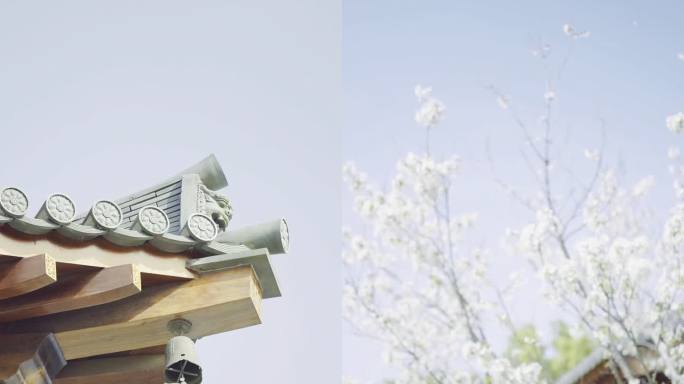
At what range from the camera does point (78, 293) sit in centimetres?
253

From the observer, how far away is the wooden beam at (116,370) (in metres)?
2.87

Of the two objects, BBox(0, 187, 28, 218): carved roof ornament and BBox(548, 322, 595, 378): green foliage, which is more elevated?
BBox(548, 322, 595, 378): green foliage

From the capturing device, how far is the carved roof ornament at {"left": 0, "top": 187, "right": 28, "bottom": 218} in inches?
92.7

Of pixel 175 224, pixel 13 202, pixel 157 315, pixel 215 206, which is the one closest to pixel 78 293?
pixel 157 315

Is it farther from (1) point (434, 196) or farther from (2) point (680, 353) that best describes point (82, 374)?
(1) point (434, 196)

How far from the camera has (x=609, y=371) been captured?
5629 mm

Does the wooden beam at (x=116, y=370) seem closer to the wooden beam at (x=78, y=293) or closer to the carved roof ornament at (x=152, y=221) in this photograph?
Result: the wooden beam at (x=78, y=293)

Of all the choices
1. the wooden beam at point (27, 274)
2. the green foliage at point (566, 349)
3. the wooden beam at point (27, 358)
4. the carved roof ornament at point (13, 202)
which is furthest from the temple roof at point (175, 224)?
the green foliage at point (566, 349)

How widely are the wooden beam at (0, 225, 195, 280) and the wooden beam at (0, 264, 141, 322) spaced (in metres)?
0.07

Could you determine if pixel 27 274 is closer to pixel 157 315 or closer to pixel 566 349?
pixel 157 315

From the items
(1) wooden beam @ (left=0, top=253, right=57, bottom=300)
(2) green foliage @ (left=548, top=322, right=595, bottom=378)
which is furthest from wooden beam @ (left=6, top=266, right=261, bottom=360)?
(2) green foliage @ (left=548, top=322, right=595, bottom=378)

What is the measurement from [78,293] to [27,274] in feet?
0.67

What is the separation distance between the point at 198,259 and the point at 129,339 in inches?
16.0

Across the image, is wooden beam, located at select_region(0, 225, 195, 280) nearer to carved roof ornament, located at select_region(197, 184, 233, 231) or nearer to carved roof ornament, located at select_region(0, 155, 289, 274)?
carved roof ornament, located at select_region(0, 155, 289, 274)
